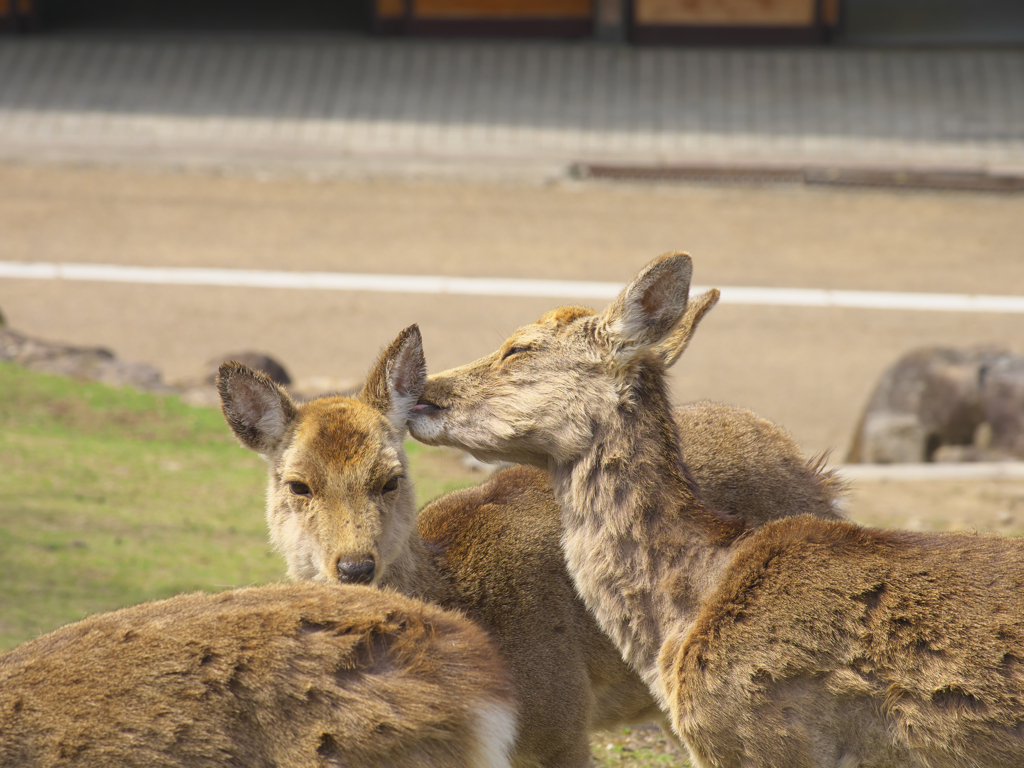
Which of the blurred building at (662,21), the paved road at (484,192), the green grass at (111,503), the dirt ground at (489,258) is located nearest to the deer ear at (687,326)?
the green grass at (111,503)

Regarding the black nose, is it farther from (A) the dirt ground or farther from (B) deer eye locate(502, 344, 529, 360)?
(A) the dirt ground

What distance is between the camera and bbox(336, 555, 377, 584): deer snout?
4465 millimetres

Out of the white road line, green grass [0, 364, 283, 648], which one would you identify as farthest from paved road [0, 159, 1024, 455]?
green grass [0, 364, 283, 648]

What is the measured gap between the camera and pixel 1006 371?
10.6 m

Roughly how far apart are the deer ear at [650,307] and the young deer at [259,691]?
1.46 meters

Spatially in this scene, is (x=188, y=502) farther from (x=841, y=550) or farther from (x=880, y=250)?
(x=880, y=250)

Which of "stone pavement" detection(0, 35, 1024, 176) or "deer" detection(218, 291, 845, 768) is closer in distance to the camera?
"deer" detection(218, 291, 845, 768)

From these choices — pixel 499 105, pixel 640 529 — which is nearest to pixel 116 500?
pixel 640 529

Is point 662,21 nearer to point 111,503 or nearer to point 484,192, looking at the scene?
point 484,192

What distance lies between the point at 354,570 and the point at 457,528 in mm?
895

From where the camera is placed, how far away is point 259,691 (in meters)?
3.45

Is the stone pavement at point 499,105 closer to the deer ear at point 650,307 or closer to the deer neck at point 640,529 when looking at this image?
the deer ear at point 650,307

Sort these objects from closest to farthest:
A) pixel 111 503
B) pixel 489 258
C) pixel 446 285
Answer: pixel 111 503
pixel 446 285
pixel 489 258

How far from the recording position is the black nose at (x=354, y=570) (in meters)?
4.46
